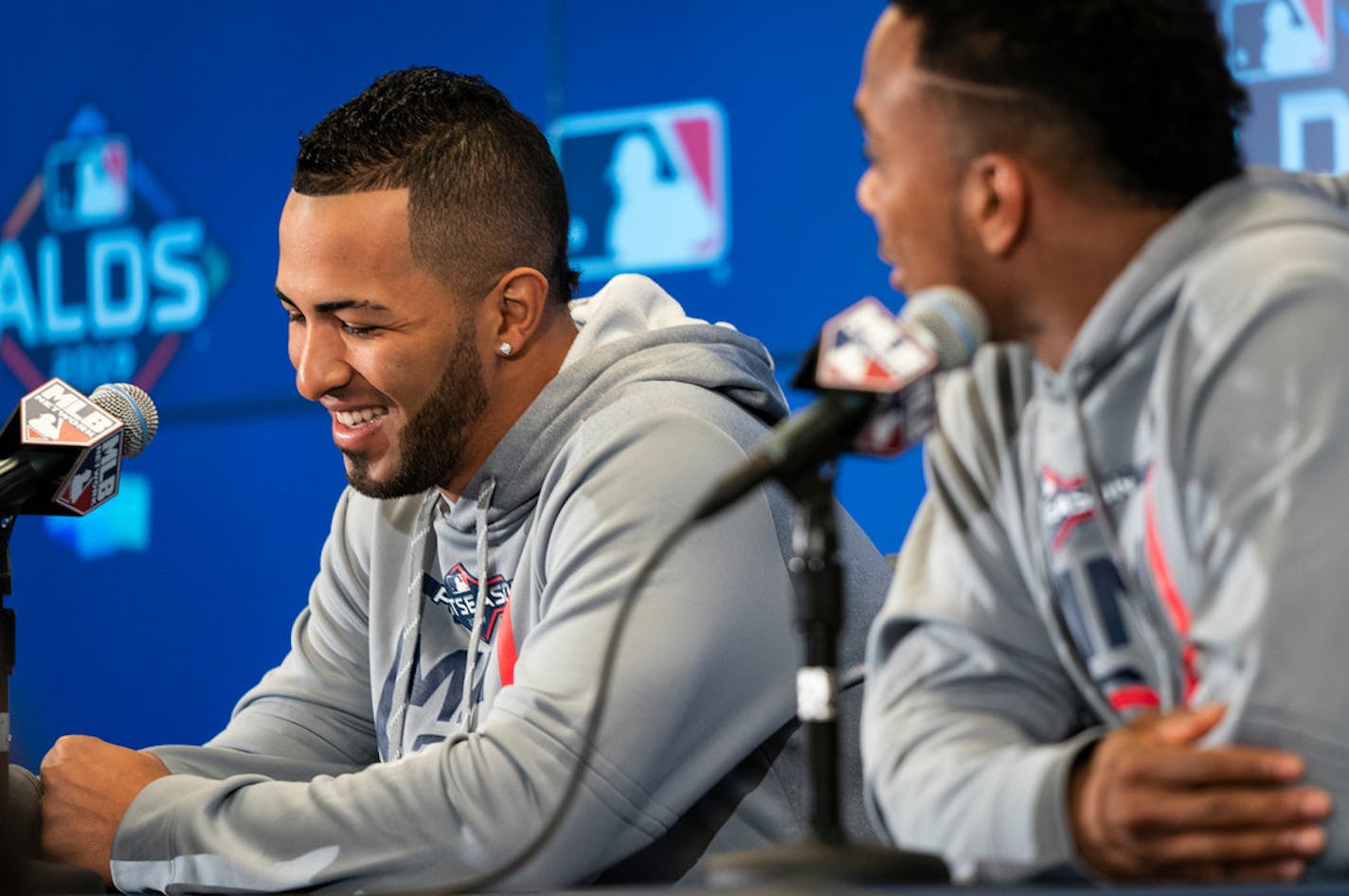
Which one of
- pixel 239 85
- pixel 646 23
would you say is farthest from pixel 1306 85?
pixel 239 85

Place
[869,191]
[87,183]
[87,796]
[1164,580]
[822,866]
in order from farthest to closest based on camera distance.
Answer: [87,183], [87,796], [869,191], [1164,580], [822,866]

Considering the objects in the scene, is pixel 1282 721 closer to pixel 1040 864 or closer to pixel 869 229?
pixel 1040 864

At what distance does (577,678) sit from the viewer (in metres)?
1.63

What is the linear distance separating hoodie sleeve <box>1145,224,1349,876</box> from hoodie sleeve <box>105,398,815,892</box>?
0.59 meters

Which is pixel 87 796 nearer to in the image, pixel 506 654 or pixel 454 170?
pixel 506 654

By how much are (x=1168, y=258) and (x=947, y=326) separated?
24cm

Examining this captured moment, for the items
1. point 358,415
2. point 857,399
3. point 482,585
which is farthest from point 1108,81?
point 358,415

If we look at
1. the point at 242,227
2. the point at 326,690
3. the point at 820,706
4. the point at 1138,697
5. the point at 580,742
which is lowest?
the point at 326,690

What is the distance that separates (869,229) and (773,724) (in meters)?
1.19

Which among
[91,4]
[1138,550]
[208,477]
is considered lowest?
[208,477]

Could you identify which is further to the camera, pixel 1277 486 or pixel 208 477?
pixel 208 477

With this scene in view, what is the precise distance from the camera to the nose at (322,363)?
78.3 inches

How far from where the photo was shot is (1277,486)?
1.06 metres

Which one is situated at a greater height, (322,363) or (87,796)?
(322,363)
